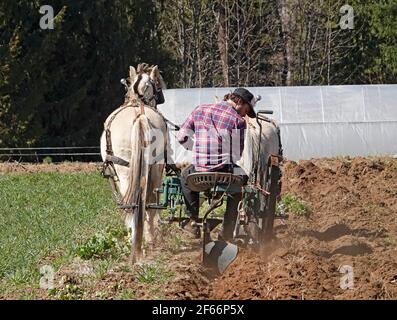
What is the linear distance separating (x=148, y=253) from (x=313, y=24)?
3089cm

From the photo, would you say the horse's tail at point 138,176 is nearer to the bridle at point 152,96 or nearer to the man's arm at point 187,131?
the man's arm at point 187,131

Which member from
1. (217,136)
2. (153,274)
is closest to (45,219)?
(217,136)

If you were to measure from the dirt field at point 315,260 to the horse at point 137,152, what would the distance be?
471 mm

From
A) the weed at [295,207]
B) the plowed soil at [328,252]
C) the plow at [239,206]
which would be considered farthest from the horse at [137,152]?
the weed at [295,207]

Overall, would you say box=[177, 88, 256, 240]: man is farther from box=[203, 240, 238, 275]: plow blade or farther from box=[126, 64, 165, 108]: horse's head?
box=[126, 64, 165, 108]: horse's head

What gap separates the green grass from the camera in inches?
411

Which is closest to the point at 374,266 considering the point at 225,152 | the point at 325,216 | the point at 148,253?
the point at 225,152

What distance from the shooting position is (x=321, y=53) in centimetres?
4147

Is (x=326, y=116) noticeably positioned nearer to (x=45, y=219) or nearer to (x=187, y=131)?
(x=45, y=219)

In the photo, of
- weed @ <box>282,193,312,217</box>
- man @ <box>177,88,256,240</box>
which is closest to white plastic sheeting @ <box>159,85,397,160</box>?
weed @ <box>282,193,312,217</box>

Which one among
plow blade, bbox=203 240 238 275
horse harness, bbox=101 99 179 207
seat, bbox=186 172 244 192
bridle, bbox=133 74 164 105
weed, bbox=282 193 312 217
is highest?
→ bridle, bbox=133 74 164 105

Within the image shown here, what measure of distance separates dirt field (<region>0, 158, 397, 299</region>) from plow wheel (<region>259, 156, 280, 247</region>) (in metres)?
0.17

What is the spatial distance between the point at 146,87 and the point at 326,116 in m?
17.5
